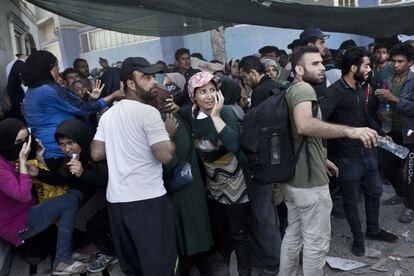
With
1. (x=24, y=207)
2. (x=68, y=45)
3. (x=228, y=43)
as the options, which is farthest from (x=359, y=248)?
(x=68, y=45)

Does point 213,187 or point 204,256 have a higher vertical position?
point 213,187

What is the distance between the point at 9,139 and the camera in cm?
335

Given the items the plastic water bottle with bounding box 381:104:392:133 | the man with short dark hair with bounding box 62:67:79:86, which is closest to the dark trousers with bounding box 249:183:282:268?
the plastic water bottle with bounding box 381:104:392:133

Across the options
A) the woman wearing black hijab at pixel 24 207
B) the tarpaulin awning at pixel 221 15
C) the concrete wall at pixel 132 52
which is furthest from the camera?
the concrete wall at pixel 132 52

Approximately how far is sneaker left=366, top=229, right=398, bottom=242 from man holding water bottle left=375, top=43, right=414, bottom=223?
0.51 m

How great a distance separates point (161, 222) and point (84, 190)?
1.27 metres

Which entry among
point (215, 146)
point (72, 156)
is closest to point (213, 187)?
point (215, 146)

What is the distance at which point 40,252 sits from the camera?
3.71 m

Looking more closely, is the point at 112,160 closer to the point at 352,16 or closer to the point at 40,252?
the point at 40,252

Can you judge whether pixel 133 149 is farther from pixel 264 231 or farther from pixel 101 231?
pixel 264 231

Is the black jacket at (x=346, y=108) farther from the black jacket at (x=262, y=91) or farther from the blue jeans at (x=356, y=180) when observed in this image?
the black jacket at (x=262, y=91)

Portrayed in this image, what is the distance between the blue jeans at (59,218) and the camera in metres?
3.39

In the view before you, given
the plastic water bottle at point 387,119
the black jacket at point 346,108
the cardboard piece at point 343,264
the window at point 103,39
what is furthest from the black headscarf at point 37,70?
the window at point 103,39

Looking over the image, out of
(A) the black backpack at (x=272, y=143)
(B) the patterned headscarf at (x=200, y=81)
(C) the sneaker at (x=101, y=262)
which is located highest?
(B) the patterned headscarf at (x=200, y=81)
